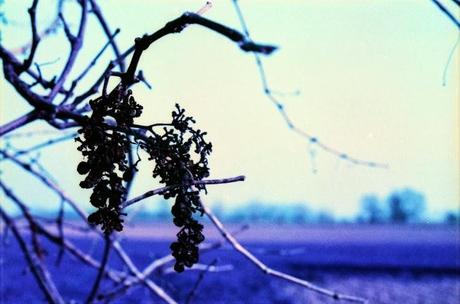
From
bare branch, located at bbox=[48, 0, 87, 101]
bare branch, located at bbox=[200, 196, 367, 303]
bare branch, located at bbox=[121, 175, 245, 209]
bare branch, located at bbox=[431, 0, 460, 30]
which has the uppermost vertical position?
bare branch, located at bbox=[48, 0, 87, 101]

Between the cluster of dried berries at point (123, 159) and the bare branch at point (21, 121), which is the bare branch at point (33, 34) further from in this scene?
the cluster of dried berries at point (123, 159)

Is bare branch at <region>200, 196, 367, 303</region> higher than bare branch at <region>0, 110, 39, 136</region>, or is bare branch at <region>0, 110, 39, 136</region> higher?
bare branch at <region>0, 110, 39, 136</region>

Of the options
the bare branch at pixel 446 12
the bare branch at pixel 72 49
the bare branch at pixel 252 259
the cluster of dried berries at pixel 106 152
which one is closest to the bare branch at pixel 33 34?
the bare branch at pixel 72 49

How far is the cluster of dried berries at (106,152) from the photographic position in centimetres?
83

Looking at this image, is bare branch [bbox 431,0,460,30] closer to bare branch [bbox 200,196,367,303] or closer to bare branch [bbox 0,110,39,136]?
bare branch [bbox 200,196,367,303]

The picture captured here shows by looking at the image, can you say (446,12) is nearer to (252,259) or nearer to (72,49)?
(252,259)

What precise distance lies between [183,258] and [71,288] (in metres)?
29.5

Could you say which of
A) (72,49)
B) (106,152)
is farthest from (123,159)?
(72,49)

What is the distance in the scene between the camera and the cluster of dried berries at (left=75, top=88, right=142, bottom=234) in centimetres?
83

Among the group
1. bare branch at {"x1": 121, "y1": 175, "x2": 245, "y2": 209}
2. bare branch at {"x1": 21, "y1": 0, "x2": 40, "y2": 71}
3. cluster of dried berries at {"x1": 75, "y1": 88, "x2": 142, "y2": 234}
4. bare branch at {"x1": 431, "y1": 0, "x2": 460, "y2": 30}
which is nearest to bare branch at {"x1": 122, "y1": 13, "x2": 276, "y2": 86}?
cluster of dried berries at {"x1": 75, "y1": 88, "x2": 142, "y2": 234}

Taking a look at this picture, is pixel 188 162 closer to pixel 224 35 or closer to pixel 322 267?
pixel 224 35

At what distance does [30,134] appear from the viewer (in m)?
2.79

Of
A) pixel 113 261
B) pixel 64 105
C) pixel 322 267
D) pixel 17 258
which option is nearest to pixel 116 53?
pixel 64 105

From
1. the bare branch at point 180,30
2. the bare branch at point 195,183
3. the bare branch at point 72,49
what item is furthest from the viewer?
the bare branch at point 72,49
